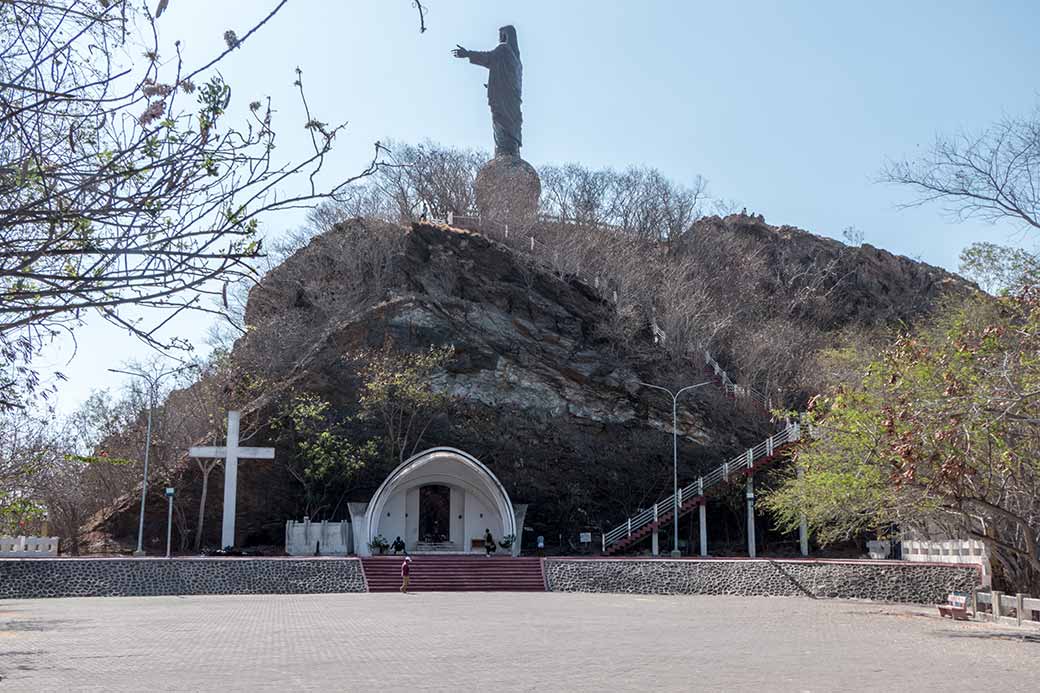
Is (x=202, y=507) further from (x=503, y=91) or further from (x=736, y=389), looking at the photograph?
(x=503, y=91)

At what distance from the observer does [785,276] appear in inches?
2514

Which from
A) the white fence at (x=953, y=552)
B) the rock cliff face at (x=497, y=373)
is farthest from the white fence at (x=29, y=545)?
the white fence at (x=953, y=552)

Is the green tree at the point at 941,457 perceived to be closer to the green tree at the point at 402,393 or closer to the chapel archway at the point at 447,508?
the chapel archway at the point at 447,508

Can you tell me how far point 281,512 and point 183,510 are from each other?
385 cm

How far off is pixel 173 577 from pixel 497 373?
64.8 ft

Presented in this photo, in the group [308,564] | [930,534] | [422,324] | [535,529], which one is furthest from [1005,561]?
[422,324]

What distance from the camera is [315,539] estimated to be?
1344 inches

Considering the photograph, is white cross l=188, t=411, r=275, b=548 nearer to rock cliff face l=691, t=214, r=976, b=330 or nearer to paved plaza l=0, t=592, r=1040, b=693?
paved plaza l=0, t=592, r=1040, b=693

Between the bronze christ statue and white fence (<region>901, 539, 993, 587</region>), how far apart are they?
131 feet

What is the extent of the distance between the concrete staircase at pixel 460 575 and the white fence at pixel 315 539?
4.65 meters

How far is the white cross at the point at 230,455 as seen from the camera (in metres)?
33.1

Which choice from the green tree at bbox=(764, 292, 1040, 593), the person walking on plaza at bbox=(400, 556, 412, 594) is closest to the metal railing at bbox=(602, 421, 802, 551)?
the person walking on plaza at bbox=(400, 556, 412, 594)

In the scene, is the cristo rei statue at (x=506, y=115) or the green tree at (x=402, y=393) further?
the cristo rei statue at (x=506, y=115)

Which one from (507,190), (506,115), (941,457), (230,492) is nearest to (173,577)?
(230,492)
